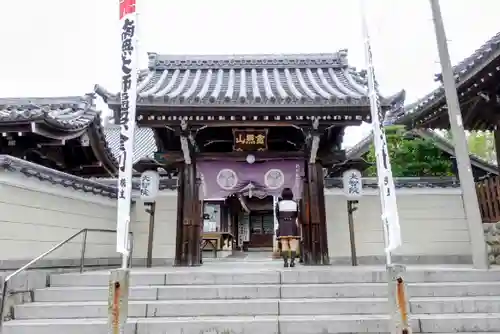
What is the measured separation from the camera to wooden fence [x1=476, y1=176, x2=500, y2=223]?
30.4 ft

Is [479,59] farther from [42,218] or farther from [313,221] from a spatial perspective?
[42,218]

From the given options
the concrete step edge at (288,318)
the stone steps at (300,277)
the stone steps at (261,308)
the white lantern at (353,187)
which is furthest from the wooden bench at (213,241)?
the concrete step edge at (288,318)

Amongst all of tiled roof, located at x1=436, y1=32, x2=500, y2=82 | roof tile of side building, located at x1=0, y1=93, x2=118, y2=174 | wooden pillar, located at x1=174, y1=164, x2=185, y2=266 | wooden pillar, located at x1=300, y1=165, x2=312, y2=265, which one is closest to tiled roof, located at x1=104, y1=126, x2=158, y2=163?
roof tile of side building, located at x1=0, y1=93, x2=118, y2=174

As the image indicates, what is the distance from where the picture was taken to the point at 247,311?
18.3ft

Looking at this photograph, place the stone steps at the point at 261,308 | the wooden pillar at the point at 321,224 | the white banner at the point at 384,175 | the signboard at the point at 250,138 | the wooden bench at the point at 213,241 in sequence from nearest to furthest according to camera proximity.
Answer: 1. the white banner at the point at 384,175
2. the stone steps at the point at 261,308
3. the wooden pillar at the point at 321,224
4. the signboard at the point at 250,138
5. the wooden bench at the point at 213,241

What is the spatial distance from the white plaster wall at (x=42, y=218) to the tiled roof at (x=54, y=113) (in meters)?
1.26

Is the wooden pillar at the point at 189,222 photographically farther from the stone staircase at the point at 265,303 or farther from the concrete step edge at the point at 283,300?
the concrete step edge at the point at 283,300

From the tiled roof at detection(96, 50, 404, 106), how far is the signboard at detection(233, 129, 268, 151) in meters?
0.95

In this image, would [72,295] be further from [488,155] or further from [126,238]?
[488,155]

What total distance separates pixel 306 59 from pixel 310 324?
971cm

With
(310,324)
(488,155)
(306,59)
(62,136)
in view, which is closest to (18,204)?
(62,136)

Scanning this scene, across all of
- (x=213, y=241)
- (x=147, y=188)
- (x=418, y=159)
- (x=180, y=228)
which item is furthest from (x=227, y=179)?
(x=418, y=159)

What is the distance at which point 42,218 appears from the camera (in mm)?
7832

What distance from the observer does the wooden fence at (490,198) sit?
9.26 meters
